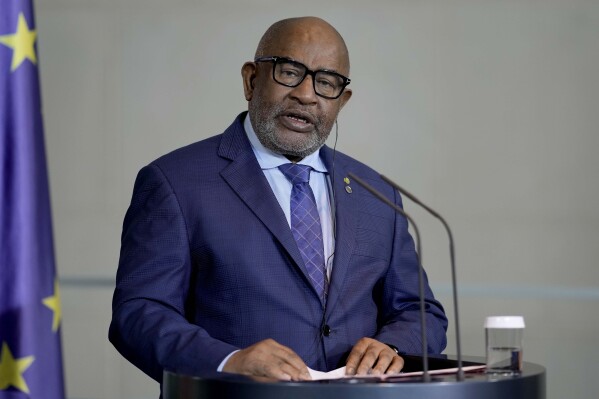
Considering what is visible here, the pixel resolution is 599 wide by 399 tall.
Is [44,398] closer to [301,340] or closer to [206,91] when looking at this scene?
[301,340]

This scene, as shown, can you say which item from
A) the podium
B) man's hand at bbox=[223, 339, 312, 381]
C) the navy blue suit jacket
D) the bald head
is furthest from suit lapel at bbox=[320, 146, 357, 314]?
the podium

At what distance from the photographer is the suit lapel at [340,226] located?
256cm

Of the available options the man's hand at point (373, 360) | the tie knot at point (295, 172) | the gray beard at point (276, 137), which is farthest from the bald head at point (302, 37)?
the man's hand at point (373, 360)

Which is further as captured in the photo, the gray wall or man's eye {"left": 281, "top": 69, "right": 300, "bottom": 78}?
the gray wall

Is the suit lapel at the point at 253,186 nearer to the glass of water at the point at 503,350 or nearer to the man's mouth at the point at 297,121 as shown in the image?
the man's mouth at the point at 297,121

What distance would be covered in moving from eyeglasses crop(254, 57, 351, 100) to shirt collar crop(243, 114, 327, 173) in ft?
0.57

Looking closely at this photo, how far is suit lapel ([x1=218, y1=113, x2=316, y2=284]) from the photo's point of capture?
8.28ft

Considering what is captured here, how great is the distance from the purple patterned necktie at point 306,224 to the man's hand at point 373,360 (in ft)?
0.81

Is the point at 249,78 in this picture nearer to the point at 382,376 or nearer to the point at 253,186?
the point at 253,186

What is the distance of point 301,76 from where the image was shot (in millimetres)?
2643

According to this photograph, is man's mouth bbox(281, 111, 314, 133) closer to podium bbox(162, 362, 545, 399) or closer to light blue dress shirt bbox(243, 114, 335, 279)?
light blue dress shirt bbox(243, 114, 335, 279)

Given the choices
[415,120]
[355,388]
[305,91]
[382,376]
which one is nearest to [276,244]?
[305,91]

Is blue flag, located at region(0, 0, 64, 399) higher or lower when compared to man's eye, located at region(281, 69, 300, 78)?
lower

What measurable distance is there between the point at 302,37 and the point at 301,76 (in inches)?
3.8
